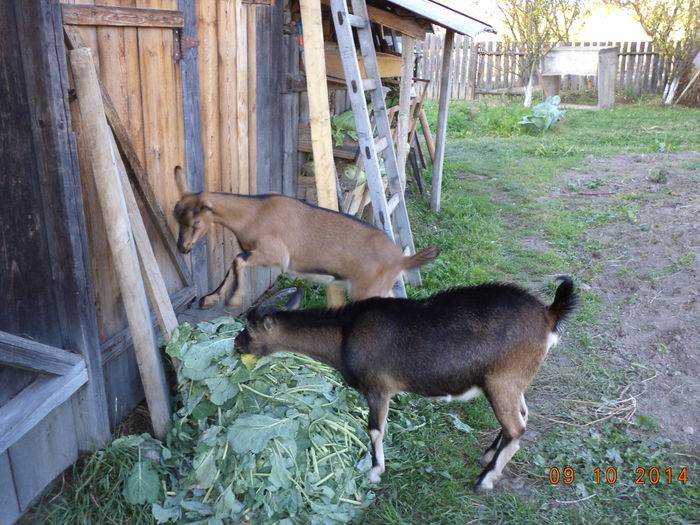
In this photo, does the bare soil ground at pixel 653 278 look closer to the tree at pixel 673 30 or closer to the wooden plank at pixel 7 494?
the wooden plank at pixel 7 494

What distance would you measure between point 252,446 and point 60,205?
160cm

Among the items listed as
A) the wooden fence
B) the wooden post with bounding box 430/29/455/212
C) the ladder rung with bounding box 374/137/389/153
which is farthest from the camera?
the wooden fence

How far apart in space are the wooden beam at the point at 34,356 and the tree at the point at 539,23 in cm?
1731

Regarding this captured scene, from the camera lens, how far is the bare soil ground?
488cm

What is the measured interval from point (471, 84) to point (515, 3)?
259 centimetres

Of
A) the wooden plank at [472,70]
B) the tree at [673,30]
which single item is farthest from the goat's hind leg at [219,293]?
the tree at [673,30]

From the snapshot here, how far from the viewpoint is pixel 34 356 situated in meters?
3.14

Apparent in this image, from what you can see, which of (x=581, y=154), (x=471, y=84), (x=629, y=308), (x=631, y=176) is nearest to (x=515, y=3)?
(x=471, y=84)

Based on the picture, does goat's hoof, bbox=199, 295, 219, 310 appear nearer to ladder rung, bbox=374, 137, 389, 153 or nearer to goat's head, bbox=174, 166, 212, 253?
goat's head, bbox=174, 166, 212, 253

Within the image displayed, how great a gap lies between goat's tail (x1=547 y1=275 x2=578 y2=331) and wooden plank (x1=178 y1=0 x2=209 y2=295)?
265 centimetres

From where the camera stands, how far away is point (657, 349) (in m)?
5.49

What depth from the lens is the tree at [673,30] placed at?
17672mm

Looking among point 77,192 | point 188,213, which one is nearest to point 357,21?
point 188,213

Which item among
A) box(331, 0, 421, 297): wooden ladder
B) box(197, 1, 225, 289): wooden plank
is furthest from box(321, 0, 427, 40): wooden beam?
box(197, 1, 225, 289): wooden plank
